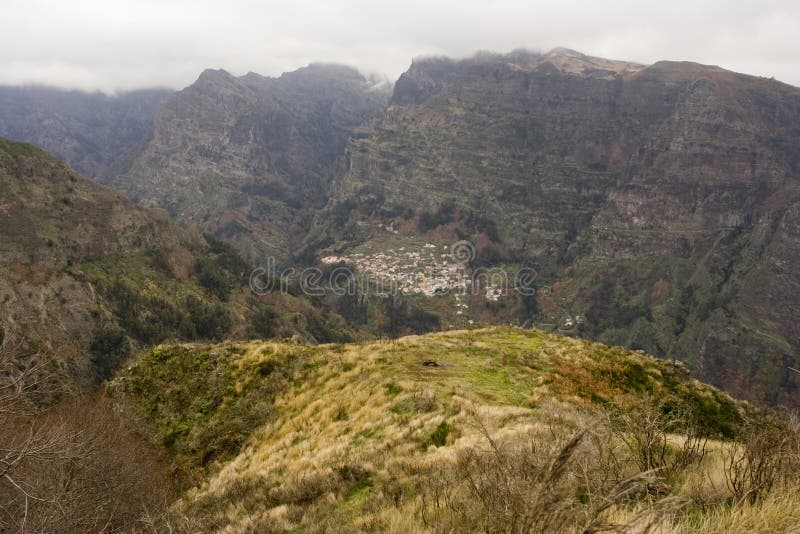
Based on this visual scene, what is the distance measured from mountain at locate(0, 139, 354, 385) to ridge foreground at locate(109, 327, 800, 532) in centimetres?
5912

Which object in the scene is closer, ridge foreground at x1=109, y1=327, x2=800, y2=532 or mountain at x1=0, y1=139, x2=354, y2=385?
ridge foreground at x1=109, y1=327, x2=800, y2=532

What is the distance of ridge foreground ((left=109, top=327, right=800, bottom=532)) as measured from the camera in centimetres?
512

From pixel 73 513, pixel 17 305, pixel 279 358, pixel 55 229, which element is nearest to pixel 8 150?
pixel 55 229

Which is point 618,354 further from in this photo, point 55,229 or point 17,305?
point 55,229

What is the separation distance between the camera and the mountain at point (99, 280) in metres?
78.0

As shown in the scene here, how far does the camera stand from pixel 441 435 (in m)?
10.7

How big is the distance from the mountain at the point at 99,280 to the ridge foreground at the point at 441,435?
Result: 5912cm

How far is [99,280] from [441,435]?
102 meters

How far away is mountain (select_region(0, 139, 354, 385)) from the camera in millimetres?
78000

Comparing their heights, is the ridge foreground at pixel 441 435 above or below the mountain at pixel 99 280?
above

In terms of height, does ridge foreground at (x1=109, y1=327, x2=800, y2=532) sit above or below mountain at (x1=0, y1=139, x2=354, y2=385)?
above

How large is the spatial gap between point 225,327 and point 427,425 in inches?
4060

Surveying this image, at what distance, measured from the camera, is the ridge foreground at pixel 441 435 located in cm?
512

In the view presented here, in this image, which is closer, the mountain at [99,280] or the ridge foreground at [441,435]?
the ridge foreground at [441,435]
